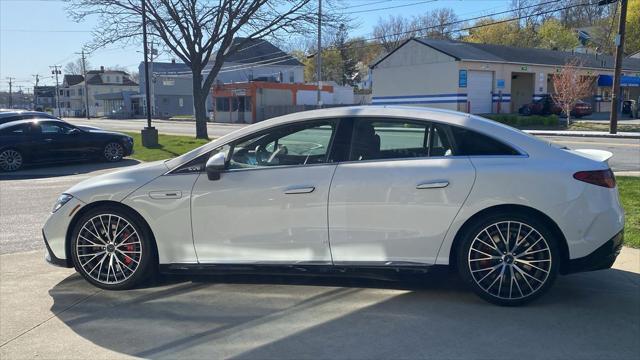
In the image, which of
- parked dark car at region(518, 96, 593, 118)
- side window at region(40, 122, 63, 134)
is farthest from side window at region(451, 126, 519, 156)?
parked dark car at region(518, 96, 593, 118)

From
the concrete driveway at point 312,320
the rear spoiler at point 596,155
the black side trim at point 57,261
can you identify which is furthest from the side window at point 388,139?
the black side trim at point 57,261

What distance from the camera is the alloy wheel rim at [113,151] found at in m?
16.2

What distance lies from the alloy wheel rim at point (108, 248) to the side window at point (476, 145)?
9.20 feet

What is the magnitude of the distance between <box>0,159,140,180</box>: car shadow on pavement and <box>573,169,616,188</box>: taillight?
1255 cm

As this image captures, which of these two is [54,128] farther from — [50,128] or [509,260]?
[509,260]

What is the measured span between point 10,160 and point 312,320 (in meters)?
13.2

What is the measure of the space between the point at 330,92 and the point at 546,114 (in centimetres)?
2814

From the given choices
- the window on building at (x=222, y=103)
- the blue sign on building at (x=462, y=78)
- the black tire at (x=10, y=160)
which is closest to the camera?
the black tire at (x=10, y=160)

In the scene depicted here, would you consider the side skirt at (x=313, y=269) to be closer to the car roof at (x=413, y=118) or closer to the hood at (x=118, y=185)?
the hood at (x=118, y=185)

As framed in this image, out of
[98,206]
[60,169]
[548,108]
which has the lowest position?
[60,169]

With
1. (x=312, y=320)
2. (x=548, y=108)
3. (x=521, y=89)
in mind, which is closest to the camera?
(x=312, y=320)

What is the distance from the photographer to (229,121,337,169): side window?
4.73m

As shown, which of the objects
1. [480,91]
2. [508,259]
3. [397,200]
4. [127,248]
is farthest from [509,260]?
[480,91]

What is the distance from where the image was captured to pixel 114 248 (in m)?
4.90
